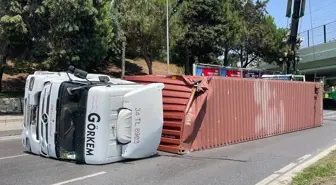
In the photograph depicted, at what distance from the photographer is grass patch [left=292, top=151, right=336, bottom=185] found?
665cm

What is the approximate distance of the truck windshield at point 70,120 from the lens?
8.10 m

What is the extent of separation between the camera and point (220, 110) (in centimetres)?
1170

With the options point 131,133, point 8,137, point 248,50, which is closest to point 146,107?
point 131,133

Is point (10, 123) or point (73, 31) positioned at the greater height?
point (73, 31)

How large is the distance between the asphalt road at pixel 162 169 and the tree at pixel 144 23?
776 inches

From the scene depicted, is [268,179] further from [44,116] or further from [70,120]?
[44,116]

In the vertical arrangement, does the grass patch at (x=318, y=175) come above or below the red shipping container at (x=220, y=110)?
below

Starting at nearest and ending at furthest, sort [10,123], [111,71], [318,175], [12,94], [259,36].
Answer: [318,175] → [10,123] → [12,94] → [111,71] → [259,36]

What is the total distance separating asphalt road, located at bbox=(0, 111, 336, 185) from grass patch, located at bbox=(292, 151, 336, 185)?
2.34 ft

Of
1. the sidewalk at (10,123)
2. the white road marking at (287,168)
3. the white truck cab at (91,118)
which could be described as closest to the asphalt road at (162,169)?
the white road marking at (287,168)

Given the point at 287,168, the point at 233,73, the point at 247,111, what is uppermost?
the point at 233,73

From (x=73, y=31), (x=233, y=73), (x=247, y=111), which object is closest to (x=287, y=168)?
(x=247, y=111)

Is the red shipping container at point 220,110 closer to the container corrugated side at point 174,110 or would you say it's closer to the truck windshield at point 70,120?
the container corrugated side at point 174,110

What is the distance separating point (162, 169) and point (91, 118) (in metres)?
1.70
